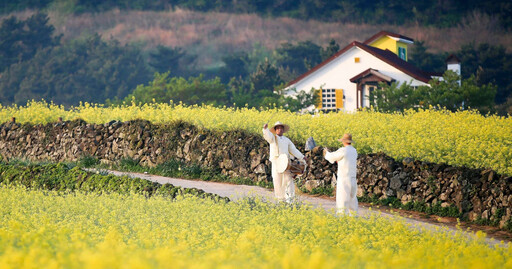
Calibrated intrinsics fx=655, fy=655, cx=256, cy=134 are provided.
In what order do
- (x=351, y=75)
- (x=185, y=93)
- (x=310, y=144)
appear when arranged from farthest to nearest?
(x=185, y=93), (x=351, y=75), (x=310, y=144)

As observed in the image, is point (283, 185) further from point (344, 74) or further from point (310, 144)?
point (344, 74)

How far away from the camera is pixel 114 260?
510 centimetres

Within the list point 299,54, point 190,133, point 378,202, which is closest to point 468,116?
point 378,202

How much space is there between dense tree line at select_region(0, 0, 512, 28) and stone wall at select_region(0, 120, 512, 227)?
53.2 m

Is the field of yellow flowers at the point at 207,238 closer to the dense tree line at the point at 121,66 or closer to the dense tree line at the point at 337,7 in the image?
the dense tree line at the point at 121,66

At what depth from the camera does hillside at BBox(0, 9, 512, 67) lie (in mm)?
72250

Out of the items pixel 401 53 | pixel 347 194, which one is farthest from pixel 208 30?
pixel 347 194

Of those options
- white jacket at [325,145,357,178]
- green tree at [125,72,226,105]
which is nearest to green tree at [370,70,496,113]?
green tree at [125,72,226,105]

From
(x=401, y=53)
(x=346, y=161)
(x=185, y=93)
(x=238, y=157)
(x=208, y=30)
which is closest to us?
(x=346, y=161)

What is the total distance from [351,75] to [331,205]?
2663 centimetres

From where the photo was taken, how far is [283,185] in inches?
546

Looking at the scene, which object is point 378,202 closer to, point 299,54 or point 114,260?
point 114,260

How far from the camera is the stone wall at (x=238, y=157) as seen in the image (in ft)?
45.6

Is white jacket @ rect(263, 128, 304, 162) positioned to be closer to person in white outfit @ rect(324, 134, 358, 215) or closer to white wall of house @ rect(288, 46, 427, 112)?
person in white outfit @ rect(324, 134, 358, 215)
